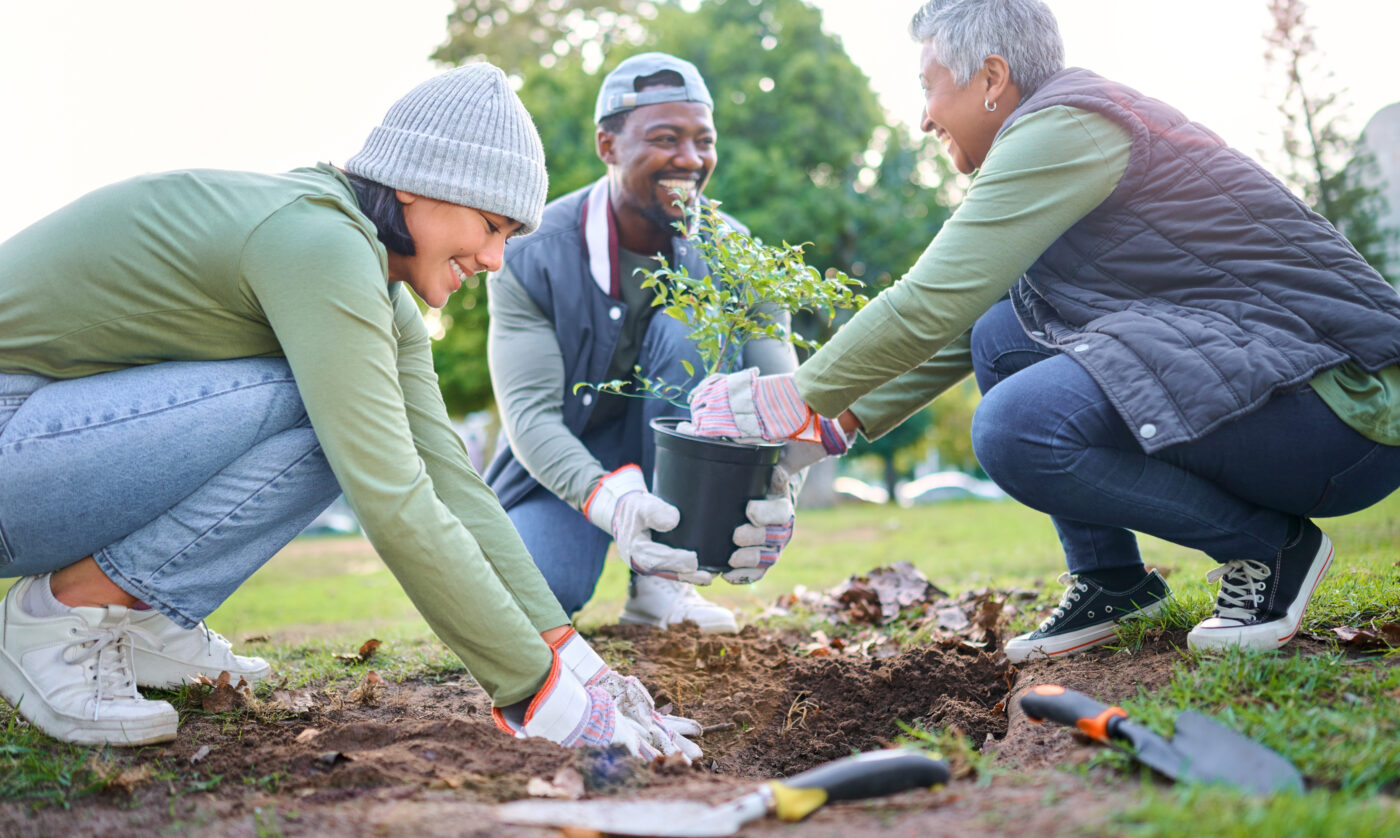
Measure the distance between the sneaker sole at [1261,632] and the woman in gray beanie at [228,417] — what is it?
127 centimetres

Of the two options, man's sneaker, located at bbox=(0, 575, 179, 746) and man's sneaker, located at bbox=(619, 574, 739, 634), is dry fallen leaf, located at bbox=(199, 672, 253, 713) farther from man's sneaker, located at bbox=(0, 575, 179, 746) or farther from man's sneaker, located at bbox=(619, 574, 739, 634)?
man's sneaker, located at bbox=(619, 574, 739, 634)

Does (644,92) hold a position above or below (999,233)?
above

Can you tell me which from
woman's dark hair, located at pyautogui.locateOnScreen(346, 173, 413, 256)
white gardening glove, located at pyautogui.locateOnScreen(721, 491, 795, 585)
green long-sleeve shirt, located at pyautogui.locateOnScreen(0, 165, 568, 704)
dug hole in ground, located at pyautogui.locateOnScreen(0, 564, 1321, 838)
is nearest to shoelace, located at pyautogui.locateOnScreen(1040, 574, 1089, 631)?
dug hole in ground, located at pyautogui.locateOnScreen(0, 564, 1321, 838)

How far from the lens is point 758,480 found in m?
2.89

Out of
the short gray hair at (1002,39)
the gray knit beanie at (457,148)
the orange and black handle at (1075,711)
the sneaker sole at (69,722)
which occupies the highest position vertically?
the short gray hair at (1002,39)

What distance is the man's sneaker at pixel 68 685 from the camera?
2.13 metres

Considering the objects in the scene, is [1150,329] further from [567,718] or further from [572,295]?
[572,295]

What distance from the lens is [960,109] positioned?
104 inches

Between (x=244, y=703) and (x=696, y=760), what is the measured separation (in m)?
1.20

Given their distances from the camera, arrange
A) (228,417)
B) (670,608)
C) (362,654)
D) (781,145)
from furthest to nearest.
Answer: (781,145) → (670,608) → (362,654) → (228,417)

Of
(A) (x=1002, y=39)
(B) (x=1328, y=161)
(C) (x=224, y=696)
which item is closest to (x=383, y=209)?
(C) (x=224, y=696)

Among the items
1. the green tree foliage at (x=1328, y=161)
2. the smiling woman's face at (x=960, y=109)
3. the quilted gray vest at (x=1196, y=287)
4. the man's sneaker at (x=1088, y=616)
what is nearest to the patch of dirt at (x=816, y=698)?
the man's sneaker at (x=1088, y=616)

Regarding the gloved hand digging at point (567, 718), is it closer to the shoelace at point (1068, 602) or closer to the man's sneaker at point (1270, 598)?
the shoelace at point (1068, 602)

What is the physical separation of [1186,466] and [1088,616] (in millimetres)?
575
